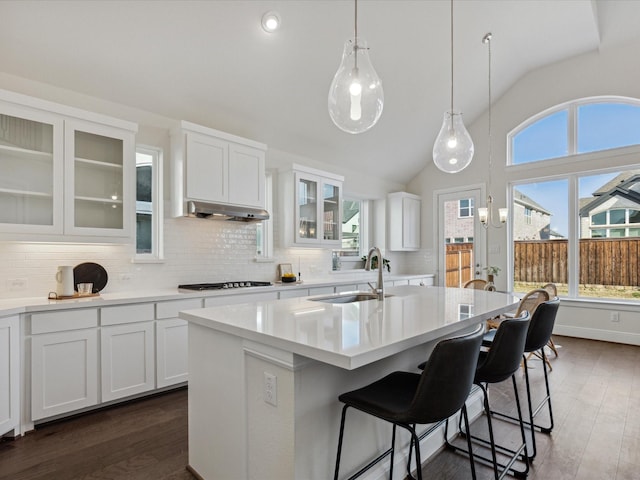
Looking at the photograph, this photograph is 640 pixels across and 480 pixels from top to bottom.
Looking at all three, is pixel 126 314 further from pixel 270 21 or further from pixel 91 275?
pixel 270 21

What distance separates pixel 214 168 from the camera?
12.3 feet

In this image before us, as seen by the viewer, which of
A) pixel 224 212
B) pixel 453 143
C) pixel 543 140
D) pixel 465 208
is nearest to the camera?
pixel 453 143

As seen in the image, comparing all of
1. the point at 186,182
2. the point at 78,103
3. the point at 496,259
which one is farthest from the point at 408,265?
the point at 78,103

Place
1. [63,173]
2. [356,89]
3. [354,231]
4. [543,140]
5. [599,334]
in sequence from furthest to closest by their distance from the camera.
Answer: [354,231], [543,140], [599,334], [63,173], [356,89]

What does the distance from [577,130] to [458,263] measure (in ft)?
8.71

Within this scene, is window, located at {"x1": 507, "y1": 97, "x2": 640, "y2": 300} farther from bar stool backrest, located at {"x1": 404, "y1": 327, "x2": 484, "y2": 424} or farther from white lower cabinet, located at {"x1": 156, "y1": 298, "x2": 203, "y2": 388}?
white lower cabinet, located at {"x1": 156, "y1": 298, "x2": 203, "y2": 388}

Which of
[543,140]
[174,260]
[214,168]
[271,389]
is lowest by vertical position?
[271,389]

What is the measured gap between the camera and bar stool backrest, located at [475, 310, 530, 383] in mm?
1796

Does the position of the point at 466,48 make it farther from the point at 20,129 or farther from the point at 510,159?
the point at 20,129

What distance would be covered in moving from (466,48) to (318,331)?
4.54m

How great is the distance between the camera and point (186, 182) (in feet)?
11.6

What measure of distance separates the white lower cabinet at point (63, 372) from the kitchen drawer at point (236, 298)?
0.95 m

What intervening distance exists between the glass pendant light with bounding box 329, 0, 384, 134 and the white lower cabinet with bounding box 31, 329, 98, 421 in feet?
7.95

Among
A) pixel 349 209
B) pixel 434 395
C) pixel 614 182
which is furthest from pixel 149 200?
pixel 614 182
